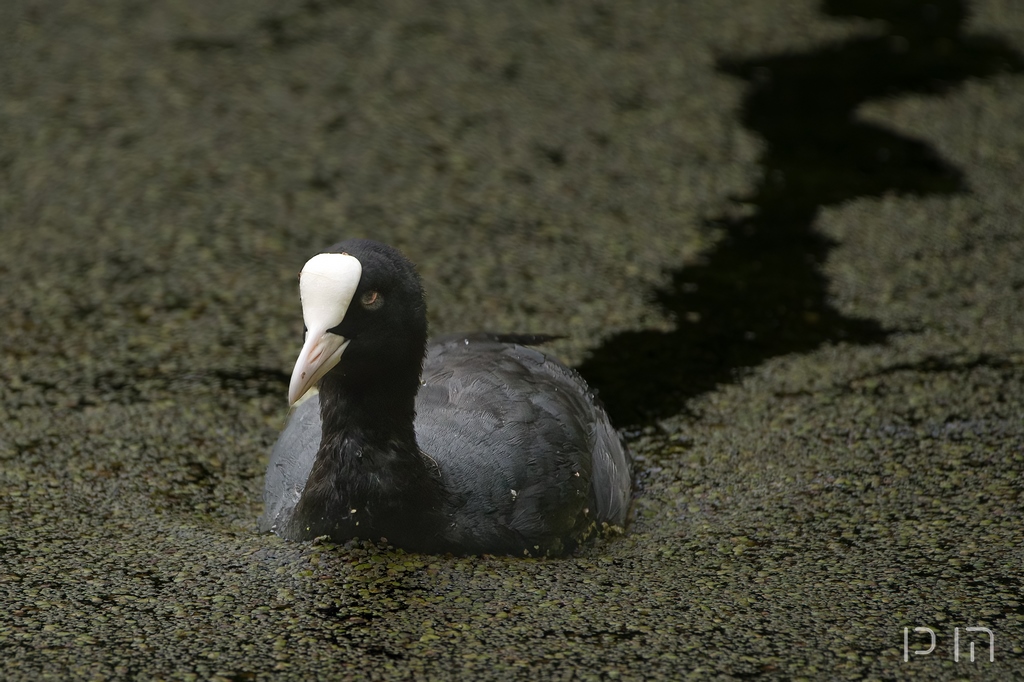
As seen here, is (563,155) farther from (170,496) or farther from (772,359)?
(170,496)

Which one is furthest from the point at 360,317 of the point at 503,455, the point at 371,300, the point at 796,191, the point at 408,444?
the point at 796,191

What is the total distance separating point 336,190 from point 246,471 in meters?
1.60

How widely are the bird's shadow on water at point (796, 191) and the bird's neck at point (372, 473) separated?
3.11 feet

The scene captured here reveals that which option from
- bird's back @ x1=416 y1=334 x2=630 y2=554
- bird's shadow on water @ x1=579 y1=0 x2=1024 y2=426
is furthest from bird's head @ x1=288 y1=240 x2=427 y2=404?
bird's shadow on water @ x1=579 y1=0 x2=1024 y2=426

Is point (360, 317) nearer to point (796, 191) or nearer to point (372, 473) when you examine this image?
point (372, 473)

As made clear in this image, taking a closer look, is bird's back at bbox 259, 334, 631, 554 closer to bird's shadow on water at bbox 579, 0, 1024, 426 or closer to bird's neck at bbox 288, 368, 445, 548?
bird's neck at bbox 288, 368, 445, 548

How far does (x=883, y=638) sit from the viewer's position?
2400 mm

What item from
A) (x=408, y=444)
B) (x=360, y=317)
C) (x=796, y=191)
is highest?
(x=360, y=317)

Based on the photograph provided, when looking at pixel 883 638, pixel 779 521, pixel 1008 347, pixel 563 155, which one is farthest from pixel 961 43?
pixel 883 638

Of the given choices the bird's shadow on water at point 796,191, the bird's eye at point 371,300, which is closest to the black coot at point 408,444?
the bird's eye at point 371,300

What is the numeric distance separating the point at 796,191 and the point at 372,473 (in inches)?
101

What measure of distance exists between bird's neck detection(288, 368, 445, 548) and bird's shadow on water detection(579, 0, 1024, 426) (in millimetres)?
949

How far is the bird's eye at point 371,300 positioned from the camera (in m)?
2.40

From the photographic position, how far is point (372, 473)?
2.52 meters
